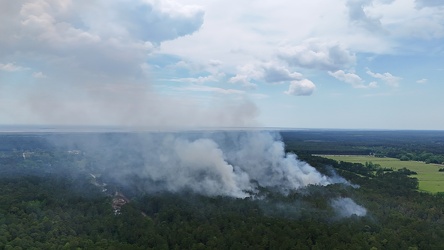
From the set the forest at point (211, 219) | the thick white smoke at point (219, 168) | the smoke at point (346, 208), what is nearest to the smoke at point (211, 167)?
the thick white smoke at point (219, 168)

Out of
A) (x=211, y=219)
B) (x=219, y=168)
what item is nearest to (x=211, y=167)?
(x=219, y=168)

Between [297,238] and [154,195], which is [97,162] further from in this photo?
[297,238]

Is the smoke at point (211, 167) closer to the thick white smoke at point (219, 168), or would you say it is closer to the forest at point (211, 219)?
the thick white smoke at point (219, 168)

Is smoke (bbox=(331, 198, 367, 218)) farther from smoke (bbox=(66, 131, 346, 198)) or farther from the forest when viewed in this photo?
smoke (bbox=(66, 131, 346, 198))

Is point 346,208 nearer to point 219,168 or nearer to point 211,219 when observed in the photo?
point 211,219

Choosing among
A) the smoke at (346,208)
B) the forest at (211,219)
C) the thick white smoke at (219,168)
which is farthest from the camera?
the thick white smoke at (219,168)

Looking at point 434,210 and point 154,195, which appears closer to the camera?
point 434,210

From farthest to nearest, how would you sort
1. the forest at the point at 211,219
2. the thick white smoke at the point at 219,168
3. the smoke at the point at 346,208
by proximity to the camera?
the thick white smoke at the point at 219,168 < the smoke at the point at 346,208 < the forest at the point at 211,219

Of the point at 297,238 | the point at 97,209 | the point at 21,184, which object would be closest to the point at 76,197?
the point at 97,209
